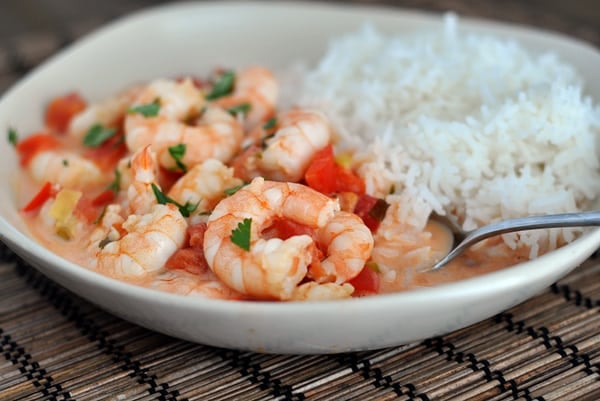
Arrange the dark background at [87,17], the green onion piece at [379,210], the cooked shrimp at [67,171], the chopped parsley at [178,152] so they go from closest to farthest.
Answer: the green onion piece at [379,210]
the chopped parsley at [178,152]
the cooked shrimp at [67,171]
the dark background at [87,17]

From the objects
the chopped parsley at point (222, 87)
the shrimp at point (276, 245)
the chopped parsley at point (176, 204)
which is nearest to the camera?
the shrimp at point (276, 245)

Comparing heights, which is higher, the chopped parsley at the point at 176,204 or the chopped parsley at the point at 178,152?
the chopped parsley at the point at 178,152

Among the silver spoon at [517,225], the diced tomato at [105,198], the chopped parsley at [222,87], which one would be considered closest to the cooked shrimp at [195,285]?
the diced tomato at [105,198]

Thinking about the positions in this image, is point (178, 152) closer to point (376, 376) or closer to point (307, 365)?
point (307, 365)

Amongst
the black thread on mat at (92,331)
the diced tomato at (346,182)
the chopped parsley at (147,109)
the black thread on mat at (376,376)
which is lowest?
the black thread on mat at (92,331)

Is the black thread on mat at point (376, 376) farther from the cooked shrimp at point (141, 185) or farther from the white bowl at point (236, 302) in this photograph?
the cooked shrimp at point (141, 185)

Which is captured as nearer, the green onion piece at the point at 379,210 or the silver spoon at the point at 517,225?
the silver spoon at the point at 517,225

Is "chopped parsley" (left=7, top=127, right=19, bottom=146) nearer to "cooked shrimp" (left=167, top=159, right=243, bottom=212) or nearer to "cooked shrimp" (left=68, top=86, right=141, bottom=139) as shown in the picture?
"cooked shrimp" (left=68, top=86, right=141, bottom=139)

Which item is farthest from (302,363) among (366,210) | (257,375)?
(366,210)
